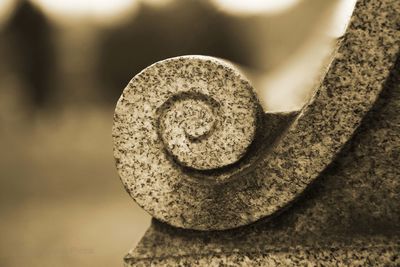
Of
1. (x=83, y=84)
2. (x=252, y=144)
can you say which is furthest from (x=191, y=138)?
(x=83, y=84)

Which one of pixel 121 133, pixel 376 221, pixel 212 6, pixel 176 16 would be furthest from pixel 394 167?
pixel 176 16

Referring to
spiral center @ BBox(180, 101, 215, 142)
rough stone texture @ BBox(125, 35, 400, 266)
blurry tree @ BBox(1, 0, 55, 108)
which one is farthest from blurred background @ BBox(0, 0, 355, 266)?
spiral center @ BBox(180, 101, 215, 142)

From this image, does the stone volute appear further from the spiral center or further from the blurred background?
the blurred background

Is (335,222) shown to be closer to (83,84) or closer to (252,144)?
(252,144)

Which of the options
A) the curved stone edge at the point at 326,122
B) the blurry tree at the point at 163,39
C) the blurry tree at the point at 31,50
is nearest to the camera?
the curved stone edge at the point at 326,122

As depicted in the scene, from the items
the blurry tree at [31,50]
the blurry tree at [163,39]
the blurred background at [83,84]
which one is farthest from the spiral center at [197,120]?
the blurry tree at [31,50]

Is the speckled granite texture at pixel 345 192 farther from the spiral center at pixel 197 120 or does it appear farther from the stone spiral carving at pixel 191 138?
the spiral center at pixel 197 120

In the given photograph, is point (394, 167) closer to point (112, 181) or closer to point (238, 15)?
point (112, 181)
